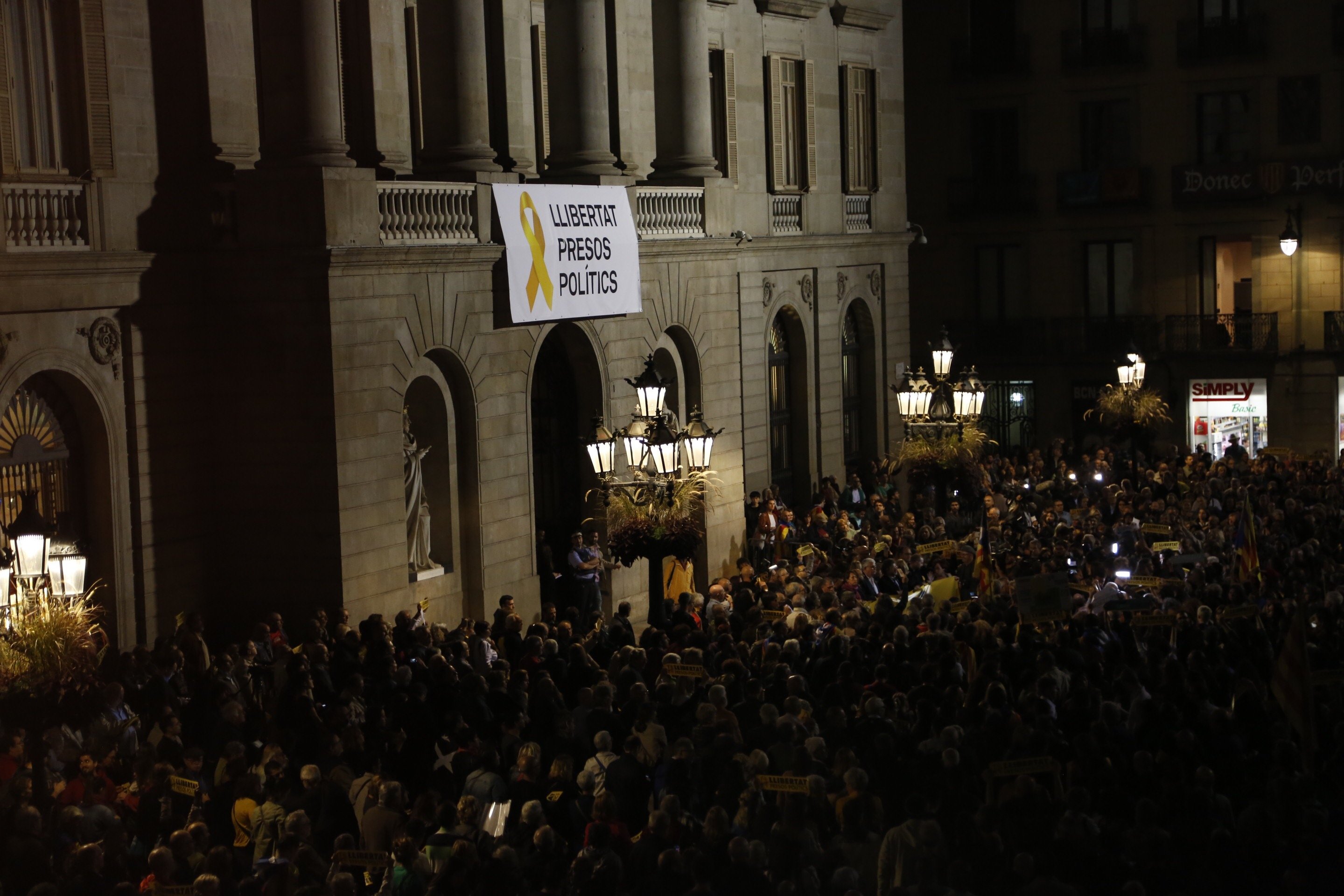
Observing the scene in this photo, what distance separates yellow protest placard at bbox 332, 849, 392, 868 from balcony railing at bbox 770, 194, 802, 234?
25.0m

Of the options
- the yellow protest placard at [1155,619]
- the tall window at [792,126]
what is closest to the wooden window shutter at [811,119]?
the tall window at [792,126]

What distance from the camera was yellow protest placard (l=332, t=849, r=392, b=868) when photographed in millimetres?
11938

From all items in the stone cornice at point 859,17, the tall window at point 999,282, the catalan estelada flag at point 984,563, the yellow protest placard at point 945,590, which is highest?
the stone cornice at point 859,17

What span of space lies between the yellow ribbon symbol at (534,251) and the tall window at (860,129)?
48.3 feet

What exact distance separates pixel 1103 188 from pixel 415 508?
92.0 ft

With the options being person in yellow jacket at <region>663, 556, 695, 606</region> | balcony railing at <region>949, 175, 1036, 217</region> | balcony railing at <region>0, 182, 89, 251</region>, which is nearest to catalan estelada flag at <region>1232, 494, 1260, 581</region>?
person in yellow jacket at <region>663, 556, 695, 606</region>

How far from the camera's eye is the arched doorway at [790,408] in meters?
36.6

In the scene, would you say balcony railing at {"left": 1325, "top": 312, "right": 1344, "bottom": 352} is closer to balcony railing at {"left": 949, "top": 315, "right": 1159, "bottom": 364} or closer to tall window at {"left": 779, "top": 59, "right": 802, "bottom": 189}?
balcony railing at {"left": 949, "top": 315, "right": 1159, "bottom": 364}

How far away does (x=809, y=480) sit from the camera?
1459 inches

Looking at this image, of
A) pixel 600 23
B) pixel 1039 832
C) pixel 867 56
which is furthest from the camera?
pixel 867 56

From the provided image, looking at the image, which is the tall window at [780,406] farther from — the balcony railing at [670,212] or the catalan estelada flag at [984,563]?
the catalan estelada flag at [984,563]

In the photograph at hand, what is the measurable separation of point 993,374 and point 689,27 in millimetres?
19986

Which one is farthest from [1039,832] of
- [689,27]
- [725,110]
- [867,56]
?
[867,56]

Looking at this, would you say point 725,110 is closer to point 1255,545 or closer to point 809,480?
point 809,480
